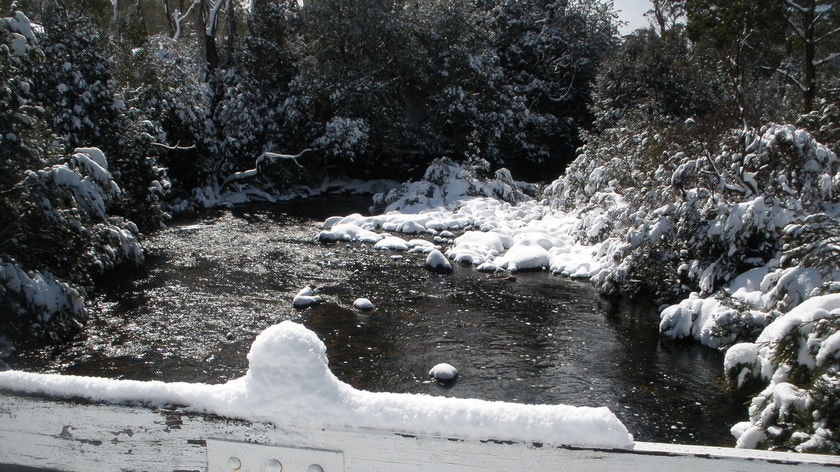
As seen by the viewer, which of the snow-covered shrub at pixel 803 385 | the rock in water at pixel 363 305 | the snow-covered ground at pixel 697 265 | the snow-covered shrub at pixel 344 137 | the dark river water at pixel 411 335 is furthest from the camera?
the snow-covered shrub at pixel 344 137

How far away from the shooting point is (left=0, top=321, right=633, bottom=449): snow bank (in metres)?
1.41

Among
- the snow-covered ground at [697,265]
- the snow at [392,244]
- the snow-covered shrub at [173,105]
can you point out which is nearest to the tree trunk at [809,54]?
the snow-covered ground at [697,265]

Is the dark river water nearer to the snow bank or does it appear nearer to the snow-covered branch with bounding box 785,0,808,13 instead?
the snow bank

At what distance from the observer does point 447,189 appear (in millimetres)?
18703

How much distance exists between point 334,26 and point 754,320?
1655cm

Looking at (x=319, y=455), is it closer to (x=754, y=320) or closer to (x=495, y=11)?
(x=754, y=320)

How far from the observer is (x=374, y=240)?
1447 centimetres

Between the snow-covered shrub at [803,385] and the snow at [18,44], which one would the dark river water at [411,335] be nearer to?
the snow-covered shrub at [803,385]

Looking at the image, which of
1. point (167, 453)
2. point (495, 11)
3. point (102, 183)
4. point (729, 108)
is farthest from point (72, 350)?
point (495, 11)

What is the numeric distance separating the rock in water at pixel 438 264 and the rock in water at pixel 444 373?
4.72 metres

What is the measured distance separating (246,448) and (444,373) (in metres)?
5.86

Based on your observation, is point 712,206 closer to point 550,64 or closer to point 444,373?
point 444,373

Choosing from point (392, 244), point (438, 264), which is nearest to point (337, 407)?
point (438, 264)

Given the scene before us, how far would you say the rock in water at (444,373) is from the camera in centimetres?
715
